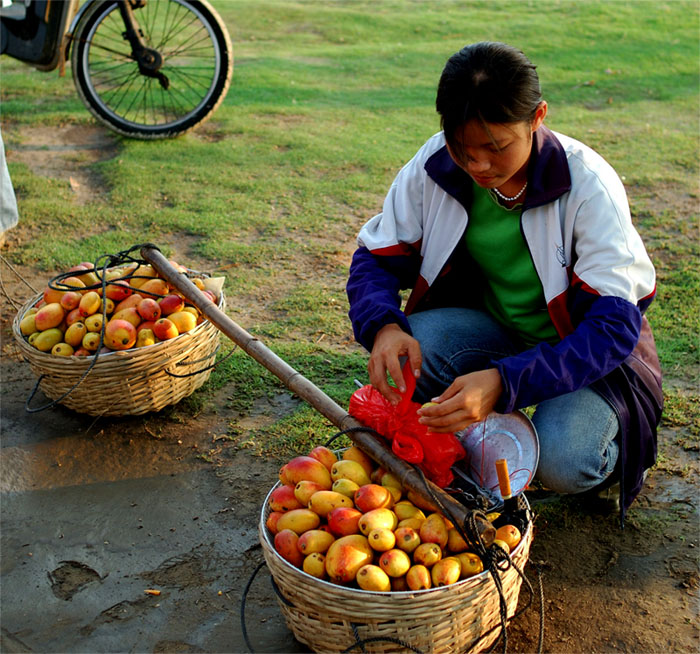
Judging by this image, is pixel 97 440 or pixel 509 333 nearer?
pixel 509 333

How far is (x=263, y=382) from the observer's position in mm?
3402

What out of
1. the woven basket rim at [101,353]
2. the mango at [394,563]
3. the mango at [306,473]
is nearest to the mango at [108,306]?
the woven basket rim at [101,353]

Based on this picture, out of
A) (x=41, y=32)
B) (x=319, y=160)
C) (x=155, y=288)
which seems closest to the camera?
(x=155, y=288)

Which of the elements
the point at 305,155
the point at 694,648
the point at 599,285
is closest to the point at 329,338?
the point at 599,285

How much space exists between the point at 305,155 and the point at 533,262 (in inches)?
152

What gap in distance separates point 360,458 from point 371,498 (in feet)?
0.77

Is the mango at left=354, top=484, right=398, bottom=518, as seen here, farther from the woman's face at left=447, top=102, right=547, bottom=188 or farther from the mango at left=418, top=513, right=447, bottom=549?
the woman's face at left=447, top=102, right=547, bottom=188

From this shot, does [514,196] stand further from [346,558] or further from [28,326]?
[28,326]

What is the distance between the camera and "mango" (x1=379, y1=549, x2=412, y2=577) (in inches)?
76.7

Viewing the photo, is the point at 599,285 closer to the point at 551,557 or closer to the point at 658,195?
the point at 551,557

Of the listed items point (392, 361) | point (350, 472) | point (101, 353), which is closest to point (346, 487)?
point (350, 472)

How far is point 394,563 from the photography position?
76.6 inches

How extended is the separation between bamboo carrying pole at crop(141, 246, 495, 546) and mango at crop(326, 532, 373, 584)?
0.24 m

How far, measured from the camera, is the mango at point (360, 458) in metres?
2.33
